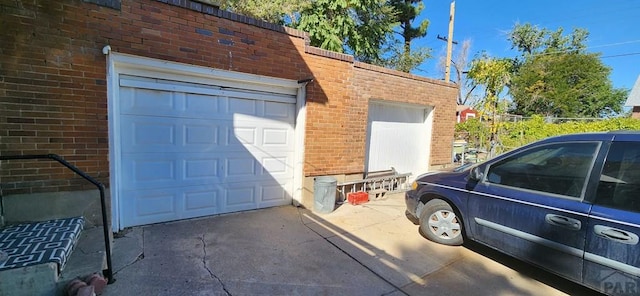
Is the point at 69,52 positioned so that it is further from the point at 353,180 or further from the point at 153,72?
the point at 353,180

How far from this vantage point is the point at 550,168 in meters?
3.02

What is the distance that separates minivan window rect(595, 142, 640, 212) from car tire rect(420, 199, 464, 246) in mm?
1590

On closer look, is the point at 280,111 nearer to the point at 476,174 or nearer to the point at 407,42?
the point at 476,174

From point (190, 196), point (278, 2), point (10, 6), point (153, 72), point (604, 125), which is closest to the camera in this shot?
point (10, 6)

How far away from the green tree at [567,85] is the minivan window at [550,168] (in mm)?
25805

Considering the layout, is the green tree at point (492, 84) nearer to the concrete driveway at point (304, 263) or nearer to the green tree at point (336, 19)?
the green tree at point (336, 19)

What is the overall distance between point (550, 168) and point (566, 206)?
48 cm

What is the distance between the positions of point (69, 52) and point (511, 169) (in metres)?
5.49

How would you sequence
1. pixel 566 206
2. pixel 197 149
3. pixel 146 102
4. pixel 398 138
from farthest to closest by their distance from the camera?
pixel 398 138, pixel 197 149, pixel 146 102, pixel 566 206

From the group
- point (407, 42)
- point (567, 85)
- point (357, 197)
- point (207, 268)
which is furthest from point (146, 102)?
point (567, 85)

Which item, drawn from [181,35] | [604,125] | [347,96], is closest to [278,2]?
[347,96]

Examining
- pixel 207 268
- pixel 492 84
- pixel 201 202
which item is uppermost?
pixel 492 84

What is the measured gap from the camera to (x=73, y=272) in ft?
8.11

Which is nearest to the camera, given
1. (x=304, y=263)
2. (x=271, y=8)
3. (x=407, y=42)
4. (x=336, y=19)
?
(x=304, y=263)
